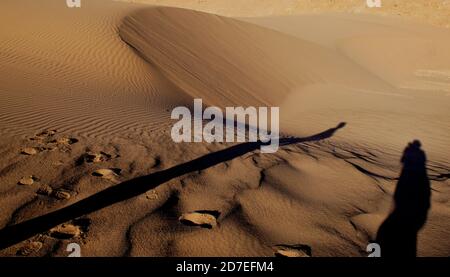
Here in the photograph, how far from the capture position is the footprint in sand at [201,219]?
311cm

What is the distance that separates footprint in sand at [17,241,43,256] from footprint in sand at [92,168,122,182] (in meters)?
1.08

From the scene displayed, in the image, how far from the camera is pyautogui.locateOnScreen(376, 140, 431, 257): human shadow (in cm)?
312

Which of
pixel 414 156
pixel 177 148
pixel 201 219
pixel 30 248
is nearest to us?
pixel 30 248

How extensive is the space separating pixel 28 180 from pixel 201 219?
185 cm

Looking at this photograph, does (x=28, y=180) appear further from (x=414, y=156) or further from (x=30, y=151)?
(x=414, y=156)

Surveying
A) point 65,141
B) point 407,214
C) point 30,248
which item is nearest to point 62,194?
point 30,248

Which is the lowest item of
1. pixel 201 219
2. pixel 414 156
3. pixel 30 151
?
pixel 414 156

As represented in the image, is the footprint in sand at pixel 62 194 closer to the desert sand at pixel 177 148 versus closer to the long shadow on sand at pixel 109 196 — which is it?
the desert sand at pixel 177 148

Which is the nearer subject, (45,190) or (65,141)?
(45,190)

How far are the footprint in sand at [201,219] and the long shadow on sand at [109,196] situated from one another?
62 centimetres

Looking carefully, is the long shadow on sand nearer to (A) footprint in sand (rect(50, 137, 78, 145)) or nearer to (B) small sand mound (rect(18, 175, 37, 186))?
(B) small sand mound (rect(18, 175, 37, 186))

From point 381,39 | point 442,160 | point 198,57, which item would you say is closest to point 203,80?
point 198,57

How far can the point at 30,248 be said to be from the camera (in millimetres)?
2588

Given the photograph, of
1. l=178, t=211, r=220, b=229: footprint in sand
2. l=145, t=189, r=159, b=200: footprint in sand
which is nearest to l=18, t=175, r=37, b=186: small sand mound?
l=145, t=189, r=159, b=200: footprint in sand
